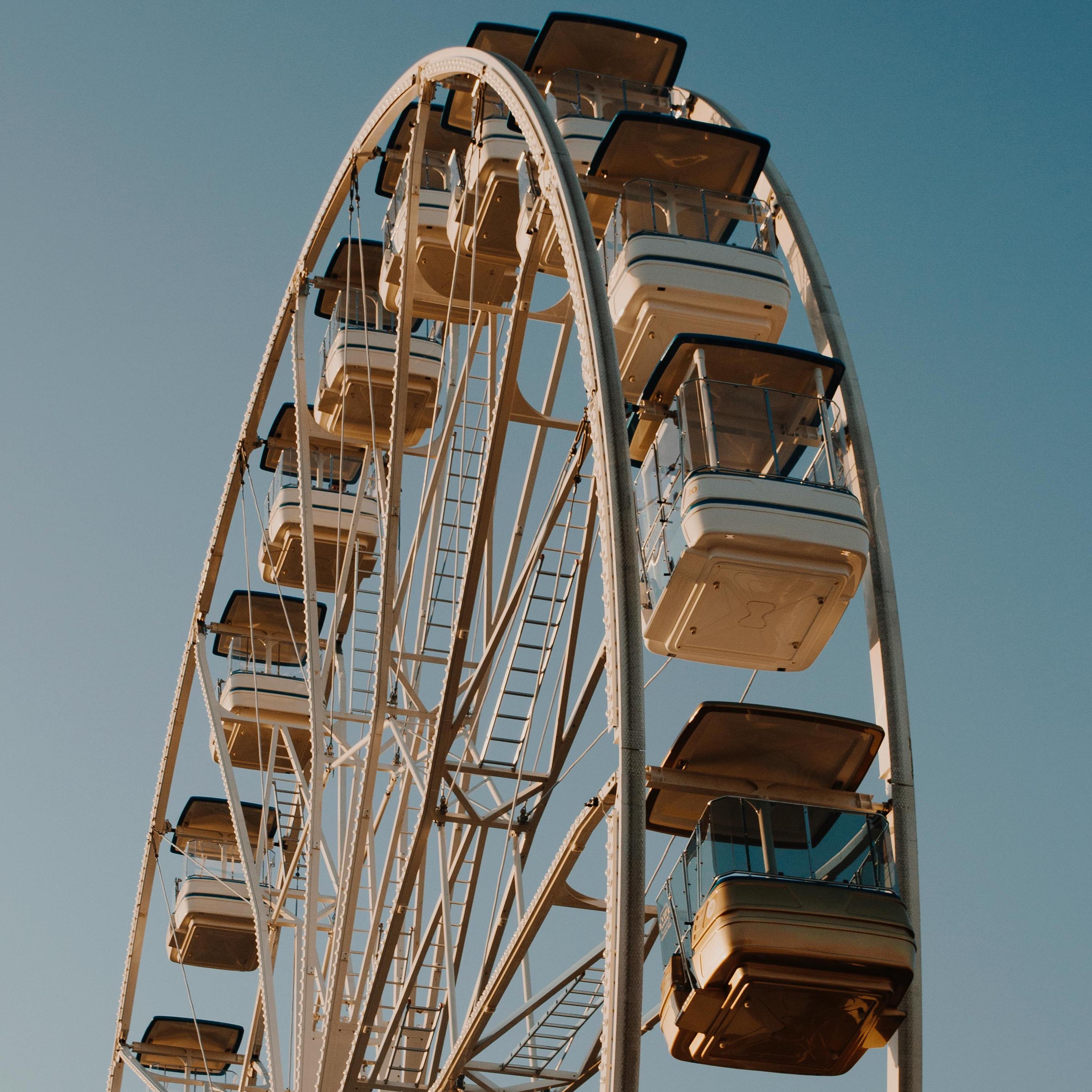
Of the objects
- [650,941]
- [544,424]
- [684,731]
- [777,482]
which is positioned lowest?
[650,941]

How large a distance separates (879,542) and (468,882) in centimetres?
511

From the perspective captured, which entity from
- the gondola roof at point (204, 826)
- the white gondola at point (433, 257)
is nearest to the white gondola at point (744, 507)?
the white gondola at point (433, 257)

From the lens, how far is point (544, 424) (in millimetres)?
14086

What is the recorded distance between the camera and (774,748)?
12.0 m

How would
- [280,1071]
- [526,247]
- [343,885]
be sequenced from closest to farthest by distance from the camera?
Result: [526,247]
[343,885]
[280,1071]

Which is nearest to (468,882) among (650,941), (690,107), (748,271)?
(650,941)

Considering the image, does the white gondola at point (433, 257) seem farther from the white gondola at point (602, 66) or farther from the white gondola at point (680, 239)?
the white gondola at point (680, 239)

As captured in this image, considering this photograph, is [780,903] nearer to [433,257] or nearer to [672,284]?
[672,284]

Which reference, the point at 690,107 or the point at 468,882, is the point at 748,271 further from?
the point at 468,882

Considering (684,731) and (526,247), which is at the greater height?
(526,247)

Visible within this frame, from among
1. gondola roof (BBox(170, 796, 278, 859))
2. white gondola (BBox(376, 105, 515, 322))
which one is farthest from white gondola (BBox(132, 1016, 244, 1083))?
white gondola (BBox(376, 105, 515, 322))

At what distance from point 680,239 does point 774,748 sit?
3.98 meters

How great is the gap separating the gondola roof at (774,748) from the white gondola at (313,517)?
966cm

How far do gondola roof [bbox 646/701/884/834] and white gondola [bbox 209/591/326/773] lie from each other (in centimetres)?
1024
